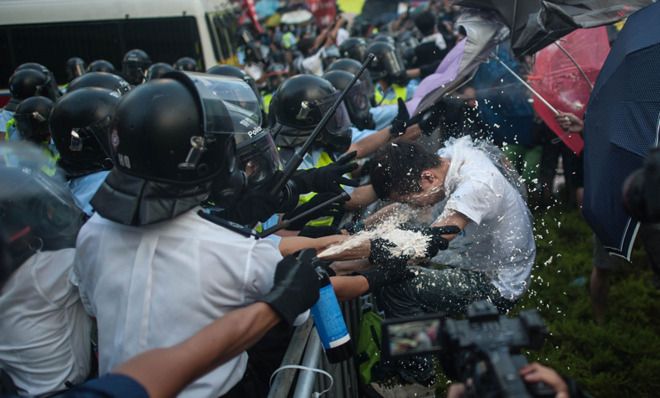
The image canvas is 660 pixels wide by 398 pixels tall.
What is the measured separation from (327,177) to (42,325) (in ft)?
5.69

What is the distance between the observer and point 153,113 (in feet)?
6.19

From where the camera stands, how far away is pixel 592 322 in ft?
14.4

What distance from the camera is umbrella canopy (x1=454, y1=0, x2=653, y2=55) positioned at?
10.9ft

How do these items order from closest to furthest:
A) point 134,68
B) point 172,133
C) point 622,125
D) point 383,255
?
point 172,133
point 622,125
point 383,255
point 134,68

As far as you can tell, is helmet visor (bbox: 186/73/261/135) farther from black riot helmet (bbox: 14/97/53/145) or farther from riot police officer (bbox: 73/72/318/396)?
black riot helmet (bbox: 14/97/53/145)

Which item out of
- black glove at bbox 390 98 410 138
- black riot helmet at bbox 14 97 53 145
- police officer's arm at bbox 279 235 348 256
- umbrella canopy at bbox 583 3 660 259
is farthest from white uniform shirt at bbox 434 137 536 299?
black riot helmet at bbox 14 97 53 145

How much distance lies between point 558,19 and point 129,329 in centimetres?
289

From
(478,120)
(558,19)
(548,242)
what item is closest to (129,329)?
(558,19)

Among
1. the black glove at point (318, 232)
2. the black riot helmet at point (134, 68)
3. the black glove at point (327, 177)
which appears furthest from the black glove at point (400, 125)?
the black riot helmet at point (134, 68)

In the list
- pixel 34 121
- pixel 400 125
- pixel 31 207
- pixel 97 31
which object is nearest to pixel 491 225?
pixel 400 125

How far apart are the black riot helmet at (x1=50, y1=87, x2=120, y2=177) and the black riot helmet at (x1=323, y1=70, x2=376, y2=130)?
6.66 ft

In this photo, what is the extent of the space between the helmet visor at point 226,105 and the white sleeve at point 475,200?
1.04 m

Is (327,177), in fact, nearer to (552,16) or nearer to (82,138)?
(82,138)

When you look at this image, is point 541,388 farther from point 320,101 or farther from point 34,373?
point 320,101
